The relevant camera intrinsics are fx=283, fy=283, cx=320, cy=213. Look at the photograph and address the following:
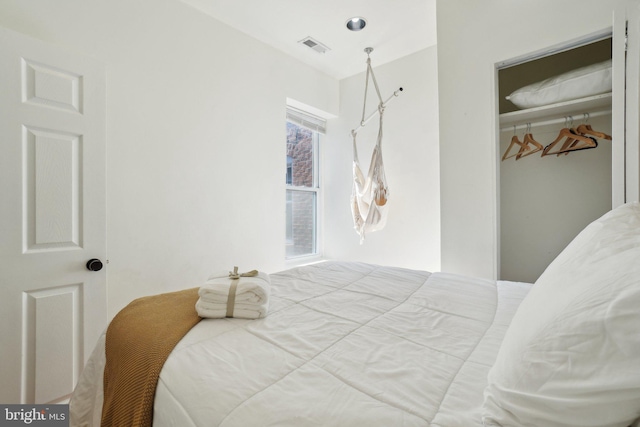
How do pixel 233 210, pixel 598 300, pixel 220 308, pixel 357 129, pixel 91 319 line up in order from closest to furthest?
pixel 598 300
pixel 220 308
pixel 91 319
pixel 233 210
pixel 357 129

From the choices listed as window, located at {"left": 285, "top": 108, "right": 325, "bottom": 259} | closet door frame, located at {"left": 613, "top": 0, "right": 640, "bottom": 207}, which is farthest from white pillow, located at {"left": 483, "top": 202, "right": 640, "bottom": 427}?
window, located at {"left": 285, "top": 108, "right": 325, "bottom": 259}

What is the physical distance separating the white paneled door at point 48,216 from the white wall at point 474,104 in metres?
2.18

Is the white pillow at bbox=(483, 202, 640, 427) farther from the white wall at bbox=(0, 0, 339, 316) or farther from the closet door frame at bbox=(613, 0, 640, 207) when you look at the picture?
the white wall at bbox=(0, 0, 339, 316)

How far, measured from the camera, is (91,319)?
1.54 meters

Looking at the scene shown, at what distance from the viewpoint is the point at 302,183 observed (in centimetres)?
320

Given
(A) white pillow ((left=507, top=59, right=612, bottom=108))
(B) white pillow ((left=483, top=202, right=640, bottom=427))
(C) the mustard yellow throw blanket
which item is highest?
(A) white pillow ((left=507, top=59, right=612, bottom=108))

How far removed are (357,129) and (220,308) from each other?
2.52 metres

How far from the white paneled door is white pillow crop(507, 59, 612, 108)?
2.53 m

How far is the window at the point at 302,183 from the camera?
3.05 meters

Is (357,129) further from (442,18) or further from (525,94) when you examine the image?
(525,94)

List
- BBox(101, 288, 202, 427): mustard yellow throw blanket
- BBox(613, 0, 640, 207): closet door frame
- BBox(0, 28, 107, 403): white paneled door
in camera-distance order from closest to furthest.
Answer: BBox(101, 288, 202, 427): mustard yellow throw blanket, BBox(613, 0, 640, 207): closet door frame, BBox(0, 28, 107, 403): white paneled door

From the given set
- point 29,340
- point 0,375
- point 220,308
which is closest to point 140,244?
point 29,340
